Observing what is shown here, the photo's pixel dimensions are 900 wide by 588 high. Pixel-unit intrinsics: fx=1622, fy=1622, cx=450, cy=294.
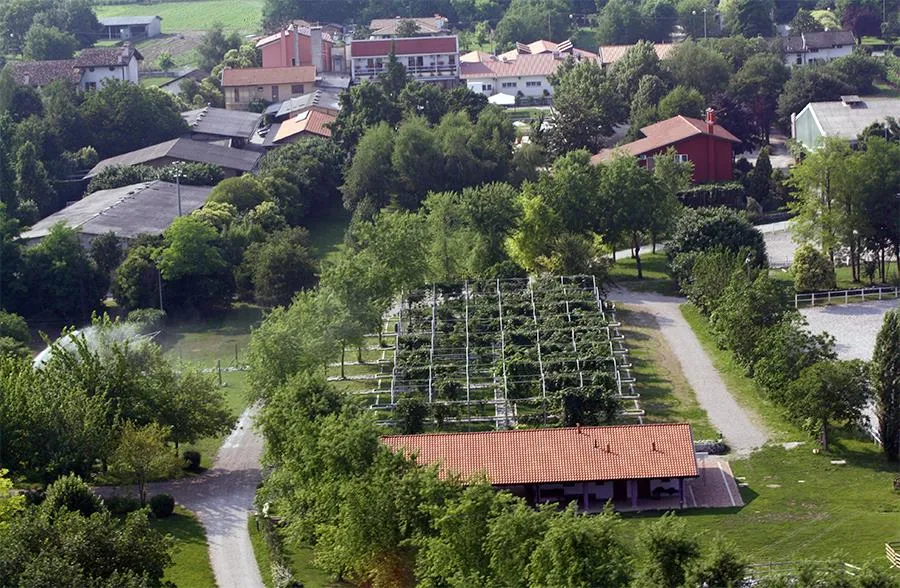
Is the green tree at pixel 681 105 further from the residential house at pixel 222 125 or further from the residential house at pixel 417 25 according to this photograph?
the residential house at pixel 417 25

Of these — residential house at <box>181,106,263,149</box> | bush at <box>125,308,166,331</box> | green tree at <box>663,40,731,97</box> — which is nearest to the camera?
bush at <box>125,308,166,331</box>

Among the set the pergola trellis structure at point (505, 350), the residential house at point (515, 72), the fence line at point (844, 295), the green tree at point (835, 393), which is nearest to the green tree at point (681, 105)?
the residential house at point (515, 72)

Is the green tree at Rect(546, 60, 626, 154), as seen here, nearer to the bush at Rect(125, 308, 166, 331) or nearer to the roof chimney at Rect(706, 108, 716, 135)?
the roof chimney at Rect(706, 108, 716, 135)

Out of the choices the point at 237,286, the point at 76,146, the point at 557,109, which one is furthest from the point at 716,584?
the point at 76,146

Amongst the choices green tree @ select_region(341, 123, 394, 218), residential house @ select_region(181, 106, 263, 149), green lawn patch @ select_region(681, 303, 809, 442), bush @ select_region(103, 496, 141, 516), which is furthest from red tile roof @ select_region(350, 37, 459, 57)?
bush @ select_region(103, 496, 141, 516)

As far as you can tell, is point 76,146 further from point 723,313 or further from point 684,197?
point 723,313

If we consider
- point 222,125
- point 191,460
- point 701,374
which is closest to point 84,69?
point 222,125
